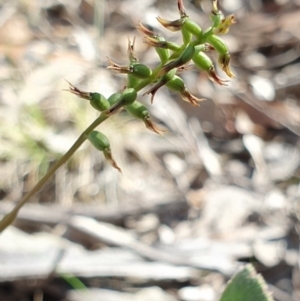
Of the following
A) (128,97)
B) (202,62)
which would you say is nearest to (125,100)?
(128,97)

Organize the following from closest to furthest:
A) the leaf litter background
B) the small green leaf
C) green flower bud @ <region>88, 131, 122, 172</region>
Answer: green flower bud @ <region>88, 131, 122, 172</region> < the small green leaf < the leaf litter background

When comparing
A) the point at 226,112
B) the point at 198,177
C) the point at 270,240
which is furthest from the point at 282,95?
the point at 270,240

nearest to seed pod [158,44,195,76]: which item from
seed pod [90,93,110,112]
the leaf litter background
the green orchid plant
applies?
the green orchid plant

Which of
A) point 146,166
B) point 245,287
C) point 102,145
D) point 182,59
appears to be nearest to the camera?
point 182,59

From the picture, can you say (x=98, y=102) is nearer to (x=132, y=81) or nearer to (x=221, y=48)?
(x=132, y=81)

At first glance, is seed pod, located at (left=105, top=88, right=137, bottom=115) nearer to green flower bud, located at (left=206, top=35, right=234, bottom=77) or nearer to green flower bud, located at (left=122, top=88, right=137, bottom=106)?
green flower bud, located at (left=122, top=88, right=137, bottom=106)

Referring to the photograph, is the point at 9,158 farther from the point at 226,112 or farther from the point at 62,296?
the point at 226,112

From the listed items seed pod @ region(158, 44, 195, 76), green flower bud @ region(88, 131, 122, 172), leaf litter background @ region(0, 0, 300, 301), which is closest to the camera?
seed pod @ region(158, 44, 195, 76)

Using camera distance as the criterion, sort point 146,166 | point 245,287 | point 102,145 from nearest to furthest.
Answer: point 102,145 < point 245,287 < point 146,166
